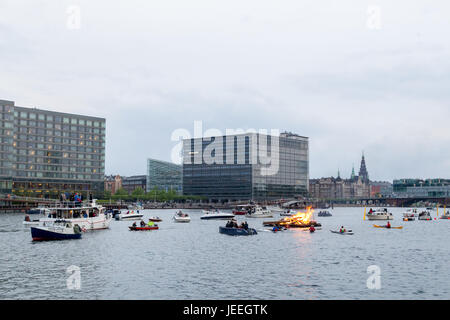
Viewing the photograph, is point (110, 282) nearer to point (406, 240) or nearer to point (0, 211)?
point (406, 240)

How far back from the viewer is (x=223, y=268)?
4694cm

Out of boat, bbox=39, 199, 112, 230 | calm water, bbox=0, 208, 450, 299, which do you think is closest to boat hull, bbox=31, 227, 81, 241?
calm water, bbox=0, 208, 450, 299

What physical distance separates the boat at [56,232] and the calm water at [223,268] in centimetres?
148

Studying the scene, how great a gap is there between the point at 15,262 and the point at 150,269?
609 inches

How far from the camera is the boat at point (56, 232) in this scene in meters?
68.6

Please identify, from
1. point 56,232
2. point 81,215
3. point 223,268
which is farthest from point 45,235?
point 223,268

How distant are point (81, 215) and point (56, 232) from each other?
17.9 m

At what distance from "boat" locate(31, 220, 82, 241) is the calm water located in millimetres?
1485

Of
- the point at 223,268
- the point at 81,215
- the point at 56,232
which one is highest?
the point at 81,215

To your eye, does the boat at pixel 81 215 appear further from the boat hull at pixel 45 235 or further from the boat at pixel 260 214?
the boat at pixel 260 214

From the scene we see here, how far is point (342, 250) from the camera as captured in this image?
2454 inches

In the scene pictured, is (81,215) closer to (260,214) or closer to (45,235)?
(45,235)
